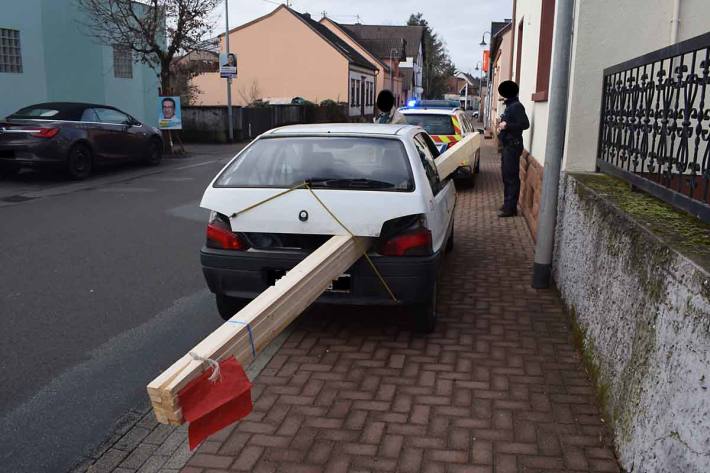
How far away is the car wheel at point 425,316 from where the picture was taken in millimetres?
4789

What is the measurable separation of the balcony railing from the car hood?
4.88 ft

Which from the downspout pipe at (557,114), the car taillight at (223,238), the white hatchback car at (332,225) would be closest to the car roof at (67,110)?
the white hatchback car at (332,225)

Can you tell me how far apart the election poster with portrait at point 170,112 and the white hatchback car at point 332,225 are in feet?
52.2

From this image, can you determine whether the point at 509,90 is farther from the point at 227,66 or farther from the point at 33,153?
the point at 227,66

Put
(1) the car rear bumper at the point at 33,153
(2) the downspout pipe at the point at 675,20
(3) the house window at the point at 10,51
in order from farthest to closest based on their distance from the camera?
1. (3) the house window at the point at 10,51
2. (1) the car rear bumper at the point at 33,153
3. (2) the downspout pipe at the point at 675,20

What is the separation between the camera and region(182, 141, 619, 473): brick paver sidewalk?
3244 mm

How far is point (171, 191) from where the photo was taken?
1250cm

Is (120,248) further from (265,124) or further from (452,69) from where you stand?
(452,69)

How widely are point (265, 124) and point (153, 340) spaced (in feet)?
87.0

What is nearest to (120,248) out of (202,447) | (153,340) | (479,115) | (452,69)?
(153,340)

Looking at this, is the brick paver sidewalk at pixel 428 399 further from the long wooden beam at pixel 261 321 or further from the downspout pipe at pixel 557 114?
the downspout pipe at pixel 557 114

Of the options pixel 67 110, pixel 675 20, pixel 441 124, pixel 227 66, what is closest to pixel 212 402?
pixel 675 20

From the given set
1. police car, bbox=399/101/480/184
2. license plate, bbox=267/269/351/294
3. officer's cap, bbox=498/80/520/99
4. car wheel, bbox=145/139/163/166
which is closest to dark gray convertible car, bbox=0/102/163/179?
car wheel, bbox=145/139/163/166

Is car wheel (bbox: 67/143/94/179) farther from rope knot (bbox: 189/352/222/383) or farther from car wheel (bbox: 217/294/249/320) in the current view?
rope knot (bbox: 189/352/222/383)
